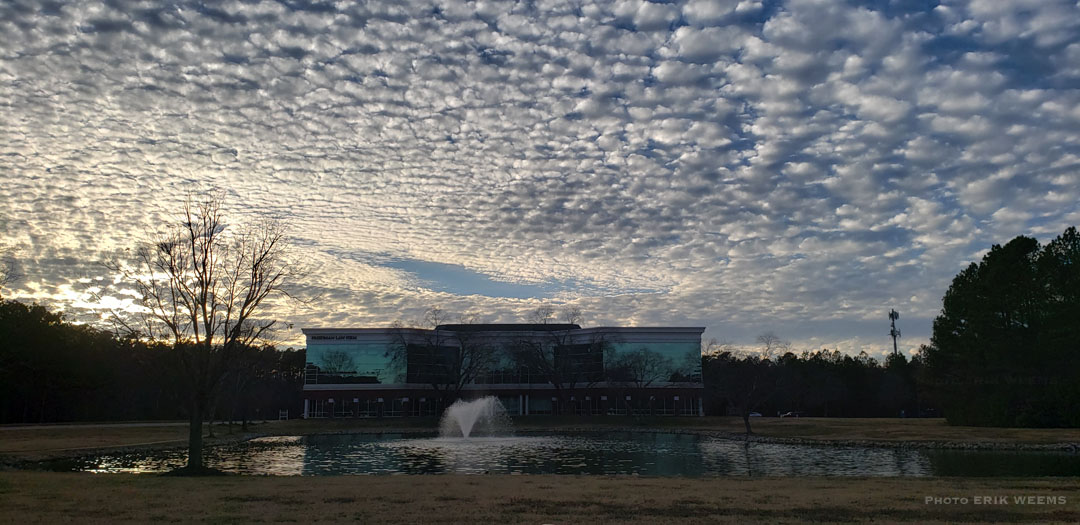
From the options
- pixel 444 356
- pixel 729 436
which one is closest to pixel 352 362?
pixel 444 356

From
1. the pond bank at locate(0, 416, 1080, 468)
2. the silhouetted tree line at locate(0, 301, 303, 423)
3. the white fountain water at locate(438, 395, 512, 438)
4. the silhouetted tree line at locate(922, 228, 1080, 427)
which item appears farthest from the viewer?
the silhouetted tree line at locate(0, 301, 303, 423)

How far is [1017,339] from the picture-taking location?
57.9 meters

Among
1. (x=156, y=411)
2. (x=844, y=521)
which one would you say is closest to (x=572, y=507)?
(x=844, y=521)

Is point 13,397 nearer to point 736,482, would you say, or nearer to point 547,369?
point 547,369

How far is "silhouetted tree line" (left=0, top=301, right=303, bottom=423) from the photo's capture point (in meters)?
74.3

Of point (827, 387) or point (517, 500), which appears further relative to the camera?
point (827, 387)

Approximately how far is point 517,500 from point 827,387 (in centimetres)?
10080

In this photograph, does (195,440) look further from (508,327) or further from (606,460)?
(508,327)

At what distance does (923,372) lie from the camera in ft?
218

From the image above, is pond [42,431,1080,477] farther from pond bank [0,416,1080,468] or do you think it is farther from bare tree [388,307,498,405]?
bare tree [388,307,498,405]

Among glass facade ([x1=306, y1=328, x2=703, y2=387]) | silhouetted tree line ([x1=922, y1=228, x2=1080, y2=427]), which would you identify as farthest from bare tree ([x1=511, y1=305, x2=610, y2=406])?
silhouetted tree line ([x1=922, y1=228, x2=1080, y2=427])

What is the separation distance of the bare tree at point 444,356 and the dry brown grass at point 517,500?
71.7 meters

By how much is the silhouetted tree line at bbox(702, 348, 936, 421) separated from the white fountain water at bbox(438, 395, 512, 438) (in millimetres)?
35213

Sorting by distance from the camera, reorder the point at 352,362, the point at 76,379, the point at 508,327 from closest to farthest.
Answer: the point at 76,379
the point at 352,362
the point at 508,327
